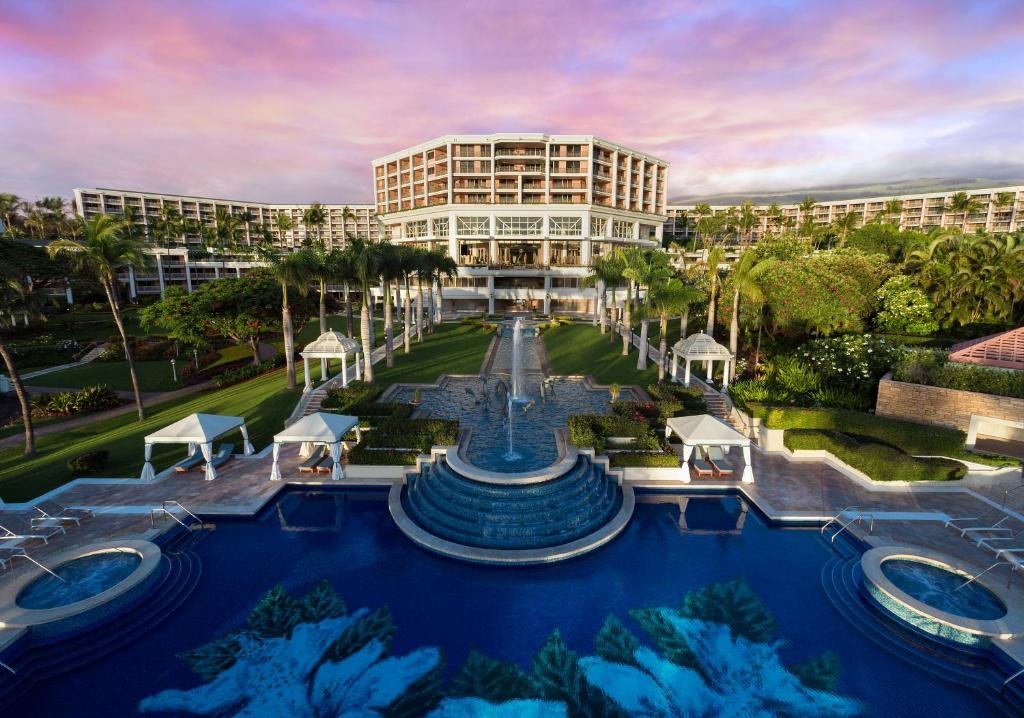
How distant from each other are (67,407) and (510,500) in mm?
29112

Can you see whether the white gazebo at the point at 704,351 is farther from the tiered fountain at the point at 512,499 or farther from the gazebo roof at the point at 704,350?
the tiered fountain at the point at 512,499

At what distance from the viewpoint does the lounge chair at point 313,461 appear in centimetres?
1878

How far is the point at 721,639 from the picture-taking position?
10.9 m

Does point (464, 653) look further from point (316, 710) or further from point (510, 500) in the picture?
point (510, 500)

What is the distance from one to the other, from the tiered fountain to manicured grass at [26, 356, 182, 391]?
2773 cm

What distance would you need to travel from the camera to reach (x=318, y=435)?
59.0ft

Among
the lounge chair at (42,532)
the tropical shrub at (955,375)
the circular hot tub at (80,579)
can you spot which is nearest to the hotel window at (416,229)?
the lounge chair at (42,532)

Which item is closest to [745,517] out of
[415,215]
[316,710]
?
[316,710]

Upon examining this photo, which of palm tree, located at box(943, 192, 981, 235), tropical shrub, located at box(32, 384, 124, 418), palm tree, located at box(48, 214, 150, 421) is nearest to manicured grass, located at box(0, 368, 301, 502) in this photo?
tropical shrub, located at box(32, 384, 124, 418)

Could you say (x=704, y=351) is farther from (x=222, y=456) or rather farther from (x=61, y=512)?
(x=61, y=512)

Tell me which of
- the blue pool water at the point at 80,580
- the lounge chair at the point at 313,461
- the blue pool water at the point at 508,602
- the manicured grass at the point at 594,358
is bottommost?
the blue pool water at the point at 508,602

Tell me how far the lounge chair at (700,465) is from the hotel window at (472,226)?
5784 cm

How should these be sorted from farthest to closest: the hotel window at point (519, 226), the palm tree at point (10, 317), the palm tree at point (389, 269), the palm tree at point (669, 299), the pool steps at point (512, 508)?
1. the hotel window at point (519, 226)
2. the palm tree at point (389, 269)
3. the palm tree at point (669, 299)
4. the palm tree at point (10, 317)
5. the pool steps at point (512, 508)

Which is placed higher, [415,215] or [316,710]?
[415,215]
